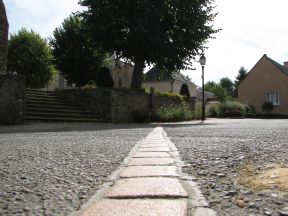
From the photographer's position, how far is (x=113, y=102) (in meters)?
18.8

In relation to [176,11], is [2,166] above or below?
below

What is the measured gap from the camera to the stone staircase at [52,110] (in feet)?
54.6

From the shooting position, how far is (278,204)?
2646 millimetres

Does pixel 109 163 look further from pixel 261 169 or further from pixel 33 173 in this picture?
pixel 261 169

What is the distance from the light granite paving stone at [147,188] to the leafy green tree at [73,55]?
1134 inches

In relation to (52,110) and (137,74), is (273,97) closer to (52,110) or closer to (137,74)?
(137,74)

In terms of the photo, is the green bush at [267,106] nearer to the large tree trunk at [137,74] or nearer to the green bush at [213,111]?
the green bush at [213,111]

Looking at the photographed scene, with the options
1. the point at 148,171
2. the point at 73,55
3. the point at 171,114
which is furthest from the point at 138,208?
the point at 73,55

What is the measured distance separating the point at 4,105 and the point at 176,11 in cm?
1076

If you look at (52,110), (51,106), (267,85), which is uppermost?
(267,85)

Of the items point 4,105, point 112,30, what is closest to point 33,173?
point 4,105

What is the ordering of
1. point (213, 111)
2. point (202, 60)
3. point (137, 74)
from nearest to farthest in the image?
point (137, 74)
point (202, 60)
point (213, 111)

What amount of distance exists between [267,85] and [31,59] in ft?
96.8

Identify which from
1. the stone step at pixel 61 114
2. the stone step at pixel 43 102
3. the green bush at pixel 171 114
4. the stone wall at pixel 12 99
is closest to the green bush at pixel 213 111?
the green bush at pixel 171 114
